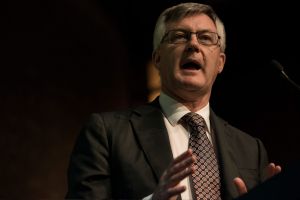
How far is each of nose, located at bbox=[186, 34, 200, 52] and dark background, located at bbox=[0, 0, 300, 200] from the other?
939mm

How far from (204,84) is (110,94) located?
1435 millimetres

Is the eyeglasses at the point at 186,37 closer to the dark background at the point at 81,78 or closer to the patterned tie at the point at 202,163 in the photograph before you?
the patterned tie at the point at 202,163

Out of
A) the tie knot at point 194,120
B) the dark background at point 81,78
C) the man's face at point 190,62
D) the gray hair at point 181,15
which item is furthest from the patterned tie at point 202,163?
the dark background at point 81,78

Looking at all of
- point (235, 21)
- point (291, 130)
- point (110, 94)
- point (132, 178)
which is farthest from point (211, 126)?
point (110, 94)

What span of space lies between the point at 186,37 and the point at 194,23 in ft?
0.19

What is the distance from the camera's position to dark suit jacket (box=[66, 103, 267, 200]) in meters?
1.51

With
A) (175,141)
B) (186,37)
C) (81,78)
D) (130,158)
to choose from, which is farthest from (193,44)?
(81,78)

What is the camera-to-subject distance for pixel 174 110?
177 centimetres

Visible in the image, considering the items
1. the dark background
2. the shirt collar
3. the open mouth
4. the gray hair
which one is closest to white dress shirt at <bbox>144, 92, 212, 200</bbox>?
the shirt collar

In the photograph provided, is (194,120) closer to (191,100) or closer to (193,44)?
(191,100)

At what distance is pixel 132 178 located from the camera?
4.99 ft

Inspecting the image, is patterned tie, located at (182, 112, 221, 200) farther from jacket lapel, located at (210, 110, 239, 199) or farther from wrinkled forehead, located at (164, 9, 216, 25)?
wrinkled forehead, located at (164, 9, 216, 25)

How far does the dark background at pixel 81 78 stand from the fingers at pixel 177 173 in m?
1.38

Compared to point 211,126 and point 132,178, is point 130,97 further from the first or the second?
point 132,178
